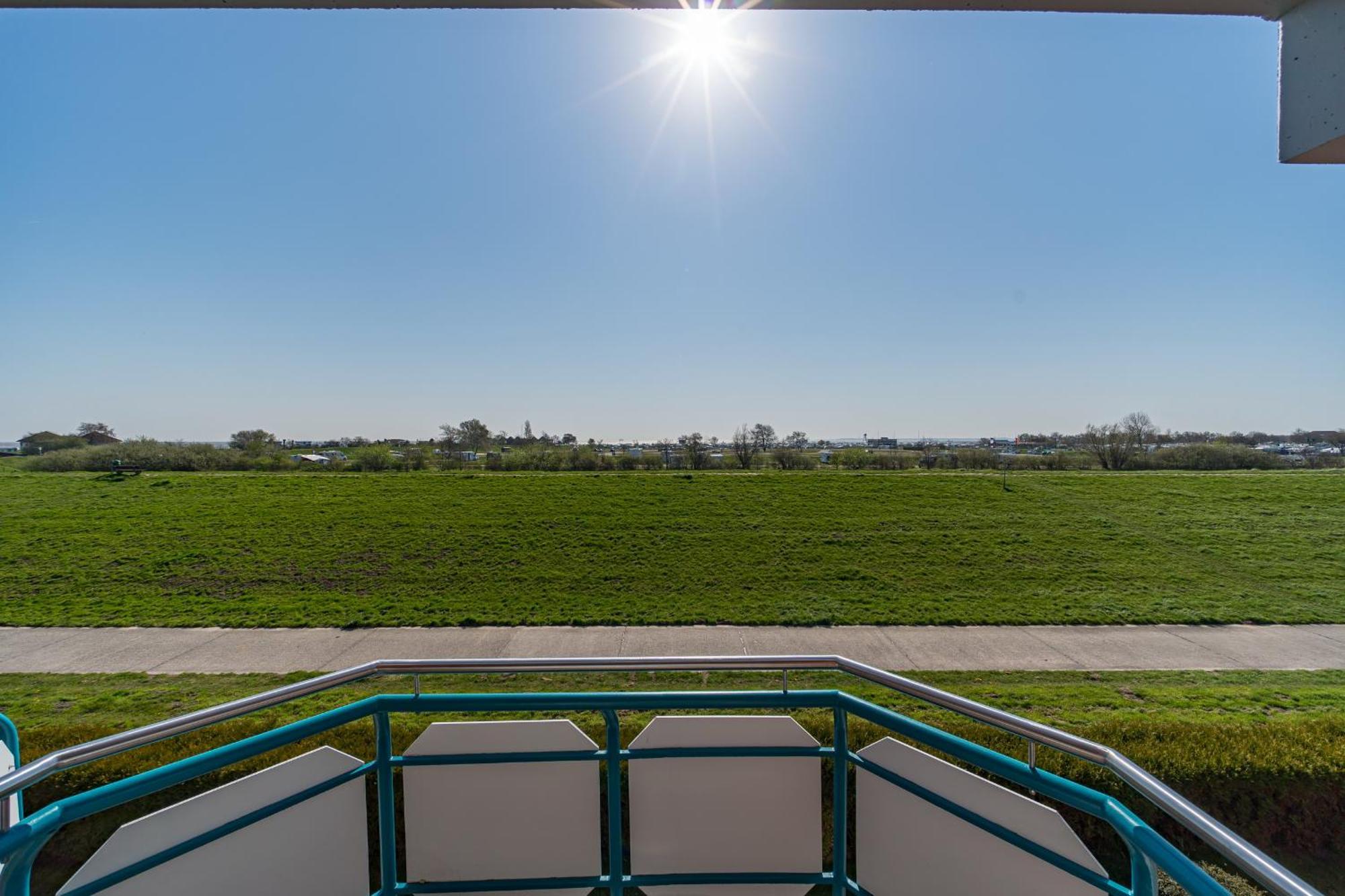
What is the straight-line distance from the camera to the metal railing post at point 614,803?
7.06 feet

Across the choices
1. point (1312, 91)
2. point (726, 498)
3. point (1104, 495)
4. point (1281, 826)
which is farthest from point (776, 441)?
point (1312, 91)

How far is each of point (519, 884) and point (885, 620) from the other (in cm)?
1003

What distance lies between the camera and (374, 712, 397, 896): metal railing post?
7.04 feet

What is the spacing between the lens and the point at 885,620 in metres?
10.7

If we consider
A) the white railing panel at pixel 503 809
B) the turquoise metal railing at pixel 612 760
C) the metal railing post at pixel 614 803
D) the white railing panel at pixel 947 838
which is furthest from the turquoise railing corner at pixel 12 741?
the white railing panel at pixel 947 838

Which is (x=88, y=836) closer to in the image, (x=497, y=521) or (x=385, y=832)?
(x=385, y=832)

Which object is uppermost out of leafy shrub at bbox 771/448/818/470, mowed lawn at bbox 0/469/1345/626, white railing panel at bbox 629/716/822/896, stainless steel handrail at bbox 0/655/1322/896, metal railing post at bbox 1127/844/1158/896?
leafy shrub at bbox 771/448/818/470

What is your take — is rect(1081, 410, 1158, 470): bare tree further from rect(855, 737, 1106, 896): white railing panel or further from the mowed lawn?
rect(855, 737, 1106, 896): white railing panel

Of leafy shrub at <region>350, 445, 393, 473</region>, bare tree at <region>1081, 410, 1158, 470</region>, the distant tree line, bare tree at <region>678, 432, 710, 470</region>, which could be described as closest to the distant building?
the distant tree line

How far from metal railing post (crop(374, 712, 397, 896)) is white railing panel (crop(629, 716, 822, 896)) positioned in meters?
1.01

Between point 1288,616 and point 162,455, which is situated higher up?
point 162,455

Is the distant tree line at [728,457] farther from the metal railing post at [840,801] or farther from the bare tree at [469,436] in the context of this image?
the metal railing post at [840,801]

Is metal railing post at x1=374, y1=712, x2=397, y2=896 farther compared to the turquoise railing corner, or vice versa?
the turquoise railing corner

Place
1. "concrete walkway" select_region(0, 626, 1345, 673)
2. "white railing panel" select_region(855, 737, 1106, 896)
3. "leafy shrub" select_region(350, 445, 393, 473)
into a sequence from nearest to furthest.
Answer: "white railing panel" select_region(855, 737, 1106, 896) → "concrete walkway" select_region(0, 626, 1345, 673) → "leafy shrub" select_region(350, 445, 393, 473)
